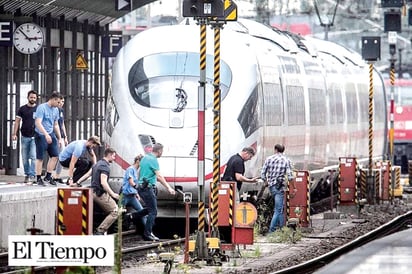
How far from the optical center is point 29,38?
32375 mm

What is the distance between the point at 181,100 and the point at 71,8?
29.0 feet

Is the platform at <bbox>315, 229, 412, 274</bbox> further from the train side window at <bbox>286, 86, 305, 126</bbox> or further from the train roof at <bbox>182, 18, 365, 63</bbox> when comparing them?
the train roof at <bbox>182, 18, 365, 63</bbox>

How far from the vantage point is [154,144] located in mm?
27625

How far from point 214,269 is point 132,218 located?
Result: 553 centimetres

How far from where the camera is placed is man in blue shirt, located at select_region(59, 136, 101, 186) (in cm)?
2786

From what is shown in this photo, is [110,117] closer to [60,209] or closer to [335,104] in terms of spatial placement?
[60,209]

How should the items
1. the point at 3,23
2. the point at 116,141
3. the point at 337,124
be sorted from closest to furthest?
the point at 116,141 → the point at 3,23 → the point at 337,124

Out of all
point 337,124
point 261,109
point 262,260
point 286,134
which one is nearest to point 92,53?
point 337,124

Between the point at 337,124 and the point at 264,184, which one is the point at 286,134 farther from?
the point at 337,124

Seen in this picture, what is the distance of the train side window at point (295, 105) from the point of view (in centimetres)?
3362

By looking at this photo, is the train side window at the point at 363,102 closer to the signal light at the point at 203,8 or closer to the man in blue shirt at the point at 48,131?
the man in blue shirt at the point at 48,131

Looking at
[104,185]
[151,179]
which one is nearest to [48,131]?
[151,179]

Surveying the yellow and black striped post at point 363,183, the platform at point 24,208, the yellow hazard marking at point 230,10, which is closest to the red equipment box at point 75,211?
the platform at point 24,208

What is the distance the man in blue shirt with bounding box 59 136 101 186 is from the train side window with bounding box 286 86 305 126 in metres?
6.34
